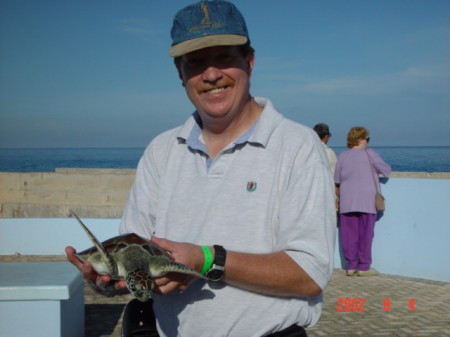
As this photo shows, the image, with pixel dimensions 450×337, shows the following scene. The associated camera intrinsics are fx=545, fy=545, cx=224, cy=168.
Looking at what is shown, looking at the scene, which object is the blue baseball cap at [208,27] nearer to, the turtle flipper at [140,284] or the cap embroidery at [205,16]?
the cap embroidery at [205,16]

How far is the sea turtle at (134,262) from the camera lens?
6.51 ft

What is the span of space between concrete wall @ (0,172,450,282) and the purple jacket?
0.47 m

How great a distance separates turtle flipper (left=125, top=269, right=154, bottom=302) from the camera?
1985mm

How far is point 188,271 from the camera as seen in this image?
6.35 feet

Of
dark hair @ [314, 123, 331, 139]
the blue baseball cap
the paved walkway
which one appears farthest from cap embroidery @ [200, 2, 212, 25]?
dark hair @ [314, 123, 331, 139]

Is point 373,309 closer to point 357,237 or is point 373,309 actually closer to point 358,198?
point 357,237

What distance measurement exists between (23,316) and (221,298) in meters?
3.01

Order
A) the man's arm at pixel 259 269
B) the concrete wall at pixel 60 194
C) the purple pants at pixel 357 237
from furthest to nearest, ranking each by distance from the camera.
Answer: the concrete wall at pixel 60 194
the purple pants at pixel 357 237
the man's arm at pixel 259 269

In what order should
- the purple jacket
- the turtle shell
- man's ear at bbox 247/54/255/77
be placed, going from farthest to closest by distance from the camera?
the purple jacket < man's ear at bbox 247/54/255/77 < the turtle shell

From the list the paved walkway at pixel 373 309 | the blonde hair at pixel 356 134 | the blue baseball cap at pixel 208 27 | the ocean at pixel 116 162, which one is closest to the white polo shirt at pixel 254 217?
the blue baseball cap at pixel 208 27

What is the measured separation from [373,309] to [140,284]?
565cm

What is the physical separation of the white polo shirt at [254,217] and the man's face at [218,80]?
0.13 metres
